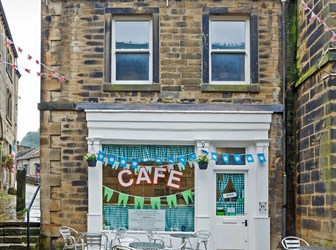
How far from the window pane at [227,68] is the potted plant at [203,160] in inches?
67.3

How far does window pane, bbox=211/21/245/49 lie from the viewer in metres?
11.4

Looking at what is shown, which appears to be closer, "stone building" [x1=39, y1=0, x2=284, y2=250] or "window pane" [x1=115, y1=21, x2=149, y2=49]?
"stone building" [x1=39, y1=0, x2=284, y2=250]

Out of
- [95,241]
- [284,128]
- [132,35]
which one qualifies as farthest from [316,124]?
[95,241]

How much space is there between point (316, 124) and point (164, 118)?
122 inches

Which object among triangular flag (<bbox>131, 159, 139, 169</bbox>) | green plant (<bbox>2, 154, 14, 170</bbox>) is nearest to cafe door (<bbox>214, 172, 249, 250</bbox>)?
triangular flag (<bbox>131, 159, 139, 169</bbox>)

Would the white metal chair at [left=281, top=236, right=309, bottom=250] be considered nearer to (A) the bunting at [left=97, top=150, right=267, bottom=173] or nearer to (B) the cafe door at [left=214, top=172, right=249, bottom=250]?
(B) the cafe door at [left=214, top=172, right=249, bottom=250]

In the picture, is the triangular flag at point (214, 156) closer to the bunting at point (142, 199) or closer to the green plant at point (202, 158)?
the green plant at point (202, 158)

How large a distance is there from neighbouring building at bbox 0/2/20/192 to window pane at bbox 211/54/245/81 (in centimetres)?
1456

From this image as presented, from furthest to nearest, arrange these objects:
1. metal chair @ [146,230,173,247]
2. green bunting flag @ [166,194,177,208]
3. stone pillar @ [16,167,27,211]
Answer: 1. stone pillar @ [16,167,27,211]
2. green bunting flag @ [166,194,177,208]
3. metal chair @ [146,230,173,247]

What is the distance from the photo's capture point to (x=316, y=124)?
9.71 metres

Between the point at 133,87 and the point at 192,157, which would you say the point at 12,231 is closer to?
the point at 133,87

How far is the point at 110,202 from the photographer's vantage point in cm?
1120

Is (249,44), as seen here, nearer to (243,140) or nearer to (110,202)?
(243,140)

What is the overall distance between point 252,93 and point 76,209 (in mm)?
4388
